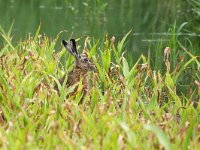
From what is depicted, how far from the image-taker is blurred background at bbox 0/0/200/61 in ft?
31.8

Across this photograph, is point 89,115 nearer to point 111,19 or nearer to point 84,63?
point 84,63

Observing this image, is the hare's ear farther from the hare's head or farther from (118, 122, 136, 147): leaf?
(118, 122, 136, 147): leaf

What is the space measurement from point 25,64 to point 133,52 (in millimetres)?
3028

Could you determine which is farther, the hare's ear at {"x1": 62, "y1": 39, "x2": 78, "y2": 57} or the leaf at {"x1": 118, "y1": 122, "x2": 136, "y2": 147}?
the hare's ear at {"x1": 62, "y1": 39, "x2": 78, "y2": 57}

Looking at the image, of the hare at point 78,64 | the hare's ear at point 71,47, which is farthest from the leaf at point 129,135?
the hare's ear at point 71,47

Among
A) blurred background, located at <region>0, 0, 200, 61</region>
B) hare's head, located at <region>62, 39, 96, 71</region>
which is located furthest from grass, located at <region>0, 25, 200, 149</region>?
blurred background, located at <region>0, 0, 200, 61</region>

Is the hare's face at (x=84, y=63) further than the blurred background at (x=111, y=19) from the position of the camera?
No

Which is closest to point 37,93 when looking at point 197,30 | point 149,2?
point 197,30

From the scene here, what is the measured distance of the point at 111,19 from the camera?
39.5 ft

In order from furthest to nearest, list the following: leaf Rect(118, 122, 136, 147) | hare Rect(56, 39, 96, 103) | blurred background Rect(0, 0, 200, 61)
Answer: blurred background Rect(0, 0, 200, 61) < hare Rect(56, 39, 96, 103) < leaf Rect(118, 122, 136, 147)

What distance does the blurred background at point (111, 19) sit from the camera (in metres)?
9.69

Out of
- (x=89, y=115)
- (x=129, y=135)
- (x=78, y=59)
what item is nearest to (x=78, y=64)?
(x=78, y=59)

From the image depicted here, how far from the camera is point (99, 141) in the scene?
381cm

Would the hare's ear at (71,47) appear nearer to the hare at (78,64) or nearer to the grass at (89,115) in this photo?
the hare at (78,64)
